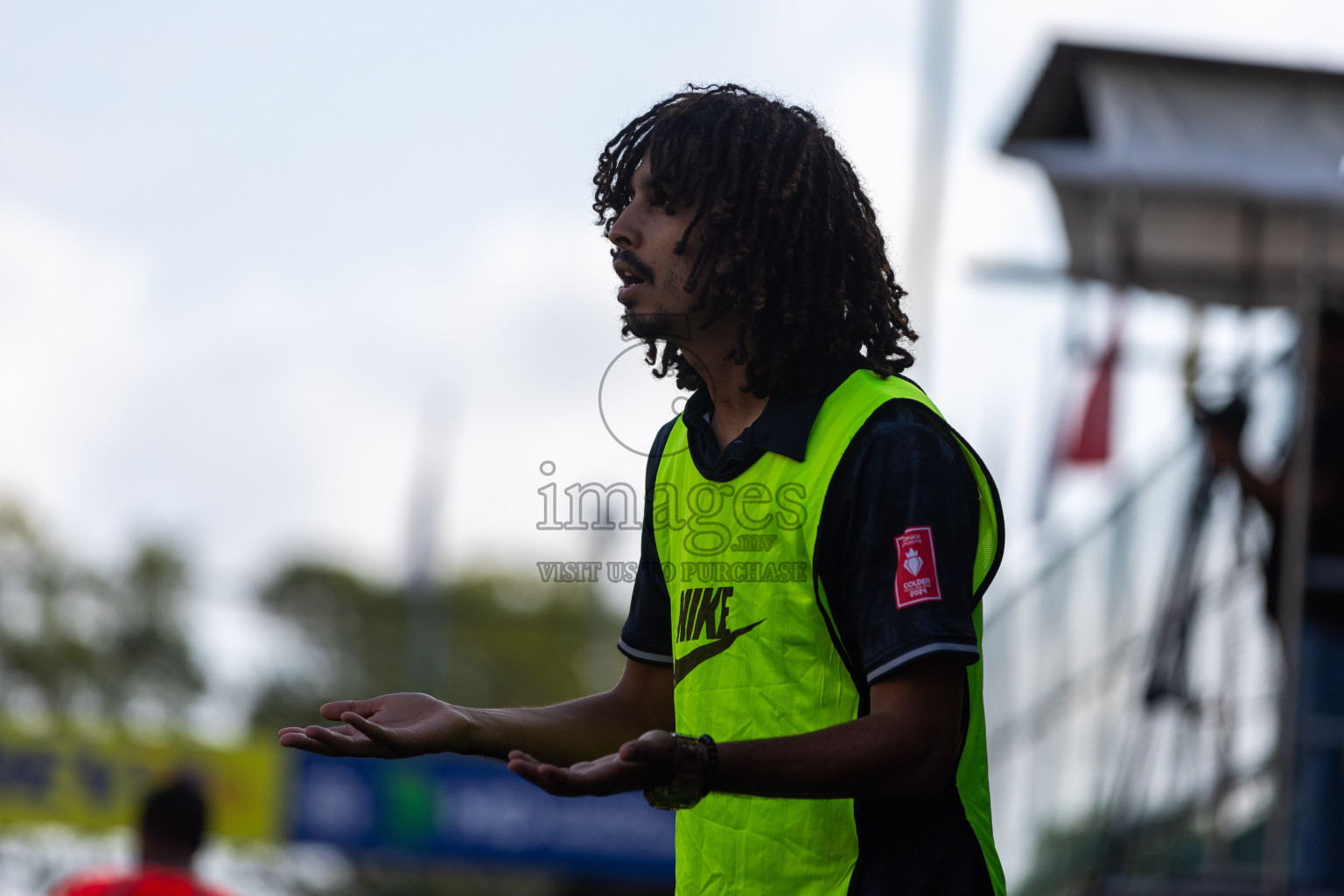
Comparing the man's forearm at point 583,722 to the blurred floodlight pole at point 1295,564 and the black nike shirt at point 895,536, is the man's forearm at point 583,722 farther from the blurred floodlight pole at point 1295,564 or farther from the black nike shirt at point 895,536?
the blurred floodlight pole at point 1295,564

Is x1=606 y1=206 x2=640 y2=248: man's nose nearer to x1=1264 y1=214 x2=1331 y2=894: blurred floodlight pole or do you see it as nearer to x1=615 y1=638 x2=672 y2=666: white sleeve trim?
x1=615 y1=638 x2=672 y2=666: white sleeve trim

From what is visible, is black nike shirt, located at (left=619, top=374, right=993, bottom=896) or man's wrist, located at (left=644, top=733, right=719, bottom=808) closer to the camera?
man's wrist, located at (left=644, top=733, right=719, bottom=808)

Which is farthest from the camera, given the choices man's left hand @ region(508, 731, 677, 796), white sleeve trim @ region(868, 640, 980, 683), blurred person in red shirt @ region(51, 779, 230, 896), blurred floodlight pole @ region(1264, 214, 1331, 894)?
blurred person in red shirt @ region(51, 779, 230, 896)

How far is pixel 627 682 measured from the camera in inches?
106

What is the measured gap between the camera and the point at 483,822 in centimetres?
1453

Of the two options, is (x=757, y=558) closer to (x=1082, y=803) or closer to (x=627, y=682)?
(x=627, y=682)

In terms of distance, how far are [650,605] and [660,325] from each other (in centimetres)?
47

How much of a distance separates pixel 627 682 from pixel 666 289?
67 cm

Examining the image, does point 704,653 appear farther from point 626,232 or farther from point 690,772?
point 626,232

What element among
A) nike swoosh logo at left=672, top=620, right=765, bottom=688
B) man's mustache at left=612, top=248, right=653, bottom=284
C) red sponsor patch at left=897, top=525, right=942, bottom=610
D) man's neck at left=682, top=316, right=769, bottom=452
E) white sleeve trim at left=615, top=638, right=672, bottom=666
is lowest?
white sleeve trim at left=615, top=638, right=672, bottom=666

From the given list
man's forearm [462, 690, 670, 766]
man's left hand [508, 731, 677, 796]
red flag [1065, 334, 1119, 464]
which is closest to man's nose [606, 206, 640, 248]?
man's forearm [462, 690, 670, 766]

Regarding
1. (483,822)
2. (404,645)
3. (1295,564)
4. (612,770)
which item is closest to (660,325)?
(612,770)

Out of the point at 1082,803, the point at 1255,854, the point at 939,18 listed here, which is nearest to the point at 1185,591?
the point at 1255,854

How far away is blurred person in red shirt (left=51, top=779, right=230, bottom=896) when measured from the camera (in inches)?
226
